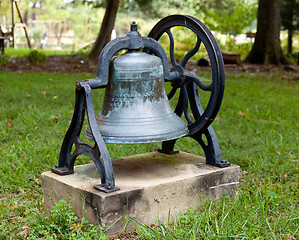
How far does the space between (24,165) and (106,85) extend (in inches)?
58.8

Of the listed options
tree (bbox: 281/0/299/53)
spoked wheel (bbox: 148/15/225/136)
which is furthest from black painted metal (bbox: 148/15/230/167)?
tree (bbox: 281/0/299/53)

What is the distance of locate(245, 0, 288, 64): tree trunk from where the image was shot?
14000 millimetres

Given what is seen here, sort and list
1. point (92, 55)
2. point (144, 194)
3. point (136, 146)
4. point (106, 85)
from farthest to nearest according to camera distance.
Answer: point (92, 55)
point (136, 146)
point (106, 85)
point (144, 194)

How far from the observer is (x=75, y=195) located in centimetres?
305

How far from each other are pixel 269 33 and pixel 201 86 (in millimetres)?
11413

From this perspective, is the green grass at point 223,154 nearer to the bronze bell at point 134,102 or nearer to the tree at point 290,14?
the bronze bell at point 134,102

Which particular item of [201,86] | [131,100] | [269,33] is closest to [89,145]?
[131,100]

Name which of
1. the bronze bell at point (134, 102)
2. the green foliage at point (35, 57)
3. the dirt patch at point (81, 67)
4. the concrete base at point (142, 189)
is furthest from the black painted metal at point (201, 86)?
the green foliage at point (35, 57)

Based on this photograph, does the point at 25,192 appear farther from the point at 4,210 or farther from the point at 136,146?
the point at 136,146

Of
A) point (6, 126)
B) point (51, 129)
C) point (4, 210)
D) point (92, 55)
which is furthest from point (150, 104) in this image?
point (92, 55)

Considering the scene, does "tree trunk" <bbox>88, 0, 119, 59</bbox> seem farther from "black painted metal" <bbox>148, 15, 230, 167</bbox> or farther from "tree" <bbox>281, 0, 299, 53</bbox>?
"black painted metal" <bbox>148, 15, 230, 167</bbox>

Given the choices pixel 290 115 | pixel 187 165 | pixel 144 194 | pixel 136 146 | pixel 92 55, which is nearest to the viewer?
pixel 144 194

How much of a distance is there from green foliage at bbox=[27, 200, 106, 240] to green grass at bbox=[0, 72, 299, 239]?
0.06ft

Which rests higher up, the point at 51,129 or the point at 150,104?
the point at 150,104
